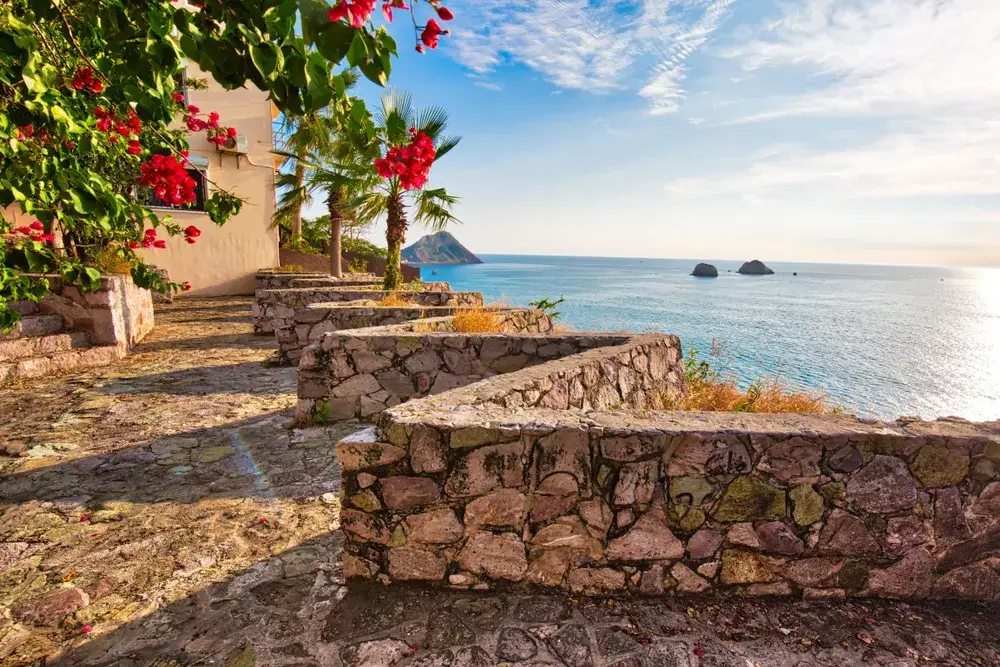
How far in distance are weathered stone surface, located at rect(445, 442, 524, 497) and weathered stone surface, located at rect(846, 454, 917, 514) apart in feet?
6.01

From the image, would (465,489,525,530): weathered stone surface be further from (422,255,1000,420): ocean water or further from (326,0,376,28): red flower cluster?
(422,255,1000,420): ocean water

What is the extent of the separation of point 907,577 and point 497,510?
2.35 meters

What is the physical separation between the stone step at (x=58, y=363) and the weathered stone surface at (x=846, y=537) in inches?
363

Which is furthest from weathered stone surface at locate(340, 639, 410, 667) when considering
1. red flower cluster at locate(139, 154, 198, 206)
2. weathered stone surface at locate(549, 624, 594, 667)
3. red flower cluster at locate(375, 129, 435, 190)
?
red flower cluster at locate(139, 154, 198, 206)

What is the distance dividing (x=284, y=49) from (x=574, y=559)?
2721 mm

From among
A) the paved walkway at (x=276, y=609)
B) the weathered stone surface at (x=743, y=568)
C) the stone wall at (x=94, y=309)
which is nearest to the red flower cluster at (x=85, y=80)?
the paved walkway at (x=276, y=609)

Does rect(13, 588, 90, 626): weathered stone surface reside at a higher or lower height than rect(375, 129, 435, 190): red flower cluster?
lower

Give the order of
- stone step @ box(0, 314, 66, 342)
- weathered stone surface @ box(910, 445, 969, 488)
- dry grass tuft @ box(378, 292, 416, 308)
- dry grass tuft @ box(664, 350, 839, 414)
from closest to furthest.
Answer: weathered stone surface @ box(910, 445, 969, 488) → dry grass tuft @ box(664, 350, 839, 414) → stone step @ box(0, 314, 66, 342) → dry grass tuft @ box(378, 292, 416, 308)

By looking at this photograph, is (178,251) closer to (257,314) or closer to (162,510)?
(257,314)

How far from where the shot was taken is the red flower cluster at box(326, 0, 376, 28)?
4.24 ft

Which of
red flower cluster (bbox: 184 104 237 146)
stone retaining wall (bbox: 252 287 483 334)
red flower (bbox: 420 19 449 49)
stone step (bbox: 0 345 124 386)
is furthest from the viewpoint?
stone retaining wall (bbox: 252 287 483 334)

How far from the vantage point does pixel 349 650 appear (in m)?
2.24

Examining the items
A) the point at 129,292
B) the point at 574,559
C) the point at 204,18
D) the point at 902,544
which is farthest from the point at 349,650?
the point at 129,292

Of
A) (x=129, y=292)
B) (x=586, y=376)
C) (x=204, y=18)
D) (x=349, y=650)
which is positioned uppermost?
(x=204, y=18)
